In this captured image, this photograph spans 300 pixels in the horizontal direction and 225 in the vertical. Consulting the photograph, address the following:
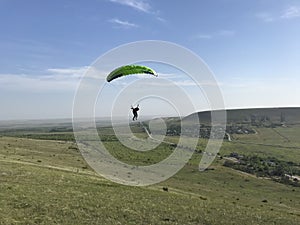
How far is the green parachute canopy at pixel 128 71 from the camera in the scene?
30594 mm

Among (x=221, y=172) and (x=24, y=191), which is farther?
(x=221, y=172)

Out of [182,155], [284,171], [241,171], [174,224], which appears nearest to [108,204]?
[174,224]

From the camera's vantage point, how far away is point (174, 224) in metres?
25.1

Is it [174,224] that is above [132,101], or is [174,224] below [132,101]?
below

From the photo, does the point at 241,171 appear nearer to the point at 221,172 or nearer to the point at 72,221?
the point at 221,172

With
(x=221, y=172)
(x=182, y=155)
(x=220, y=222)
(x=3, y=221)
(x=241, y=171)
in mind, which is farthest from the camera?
(x=182, y=155)

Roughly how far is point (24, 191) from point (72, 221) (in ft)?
24.7

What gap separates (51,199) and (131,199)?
23.0 ft

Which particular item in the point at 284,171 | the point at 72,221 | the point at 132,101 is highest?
the point at 132,101

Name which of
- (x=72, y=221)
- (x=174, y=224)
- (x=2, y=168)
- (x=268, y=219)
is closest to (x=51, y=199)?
(x=72, y=221)

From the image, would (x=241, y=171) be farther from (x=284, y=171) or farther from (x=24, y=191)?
(x=24, y=191)

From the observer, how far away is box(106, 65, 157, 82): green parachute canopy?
100 ft

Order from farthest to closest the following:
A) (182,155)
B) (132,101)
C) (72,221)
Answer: (182,155) → (132,101) → (72,221)

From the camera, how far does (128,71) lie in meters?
30.7
